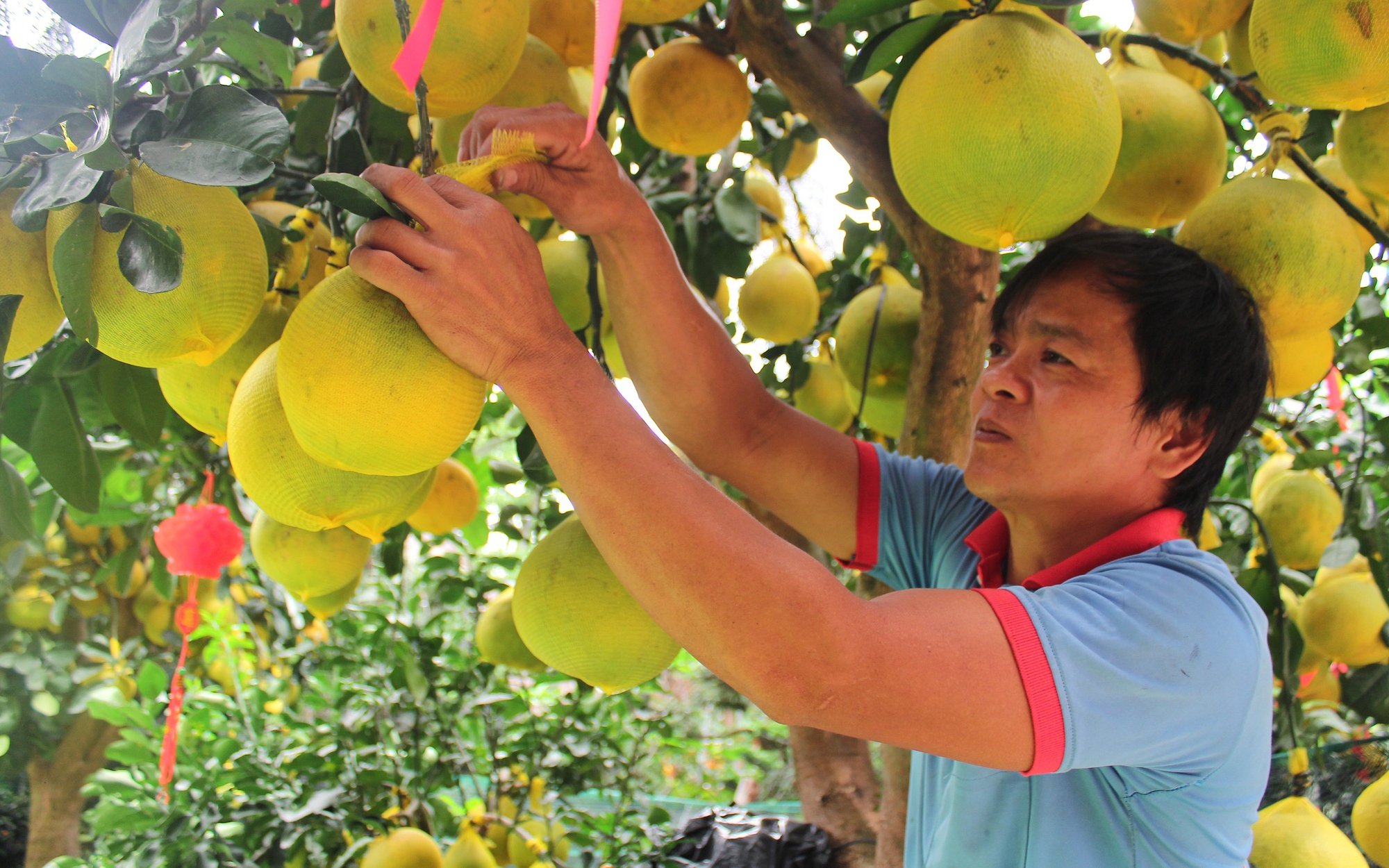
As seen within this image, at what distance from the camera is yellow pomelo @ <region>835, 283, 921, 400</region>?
176cm

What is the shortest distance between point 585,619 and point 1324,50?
105cm

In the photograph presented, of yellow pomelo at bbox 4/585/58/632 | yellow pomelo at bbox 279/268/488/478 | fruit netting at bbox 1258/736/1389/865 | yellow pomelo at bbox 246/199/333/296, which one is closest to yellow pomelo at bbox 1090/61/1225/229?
yellow pomelo at bbox 279/268/488/478

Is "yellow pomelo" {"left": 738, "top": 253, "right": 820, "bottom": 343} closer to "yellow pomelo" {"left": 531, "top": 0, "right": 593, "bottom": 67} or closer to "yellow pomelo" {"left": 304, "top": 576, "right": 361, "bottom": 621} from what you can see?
"yellow pomelo" {"left": 531, "top": 0, "right": 593, "bottom": 67}

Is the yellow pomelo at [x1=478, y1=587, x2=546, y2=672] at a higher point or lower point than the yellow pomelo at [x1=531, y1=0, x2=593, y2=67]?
lower

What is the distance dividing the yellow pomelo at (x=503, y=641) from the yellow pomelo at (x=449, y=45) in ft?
3.35

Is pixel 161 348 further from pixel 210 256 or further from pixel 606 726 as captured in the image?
pixel 606 726

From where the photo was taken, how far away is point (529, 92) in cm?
115

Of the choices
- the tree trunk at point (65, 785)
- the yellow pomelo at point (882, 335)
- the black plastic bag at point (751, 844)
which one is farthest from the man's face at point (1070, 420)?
the tree trunk at point (65, 785)

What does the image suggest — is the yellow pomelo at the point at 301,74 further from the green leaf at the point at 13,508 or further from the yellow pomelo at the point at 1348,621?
the yellow pomelo at the point at 1348,621

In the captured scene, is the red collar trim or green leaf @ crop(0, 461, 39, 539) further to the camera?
the red collar trim

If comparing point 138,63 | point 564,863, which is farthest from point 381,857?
point 138,63

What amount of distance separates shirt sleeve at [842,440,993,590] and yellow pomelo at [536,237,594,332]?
1.80 ft

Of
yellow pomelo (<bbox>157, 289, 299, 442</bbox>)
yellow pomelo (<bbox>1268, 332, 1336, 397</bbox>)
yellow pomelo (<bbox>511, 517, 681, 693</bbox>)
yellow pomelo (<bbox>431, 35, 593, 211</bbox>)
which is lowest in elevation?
yellow pomelo (<bbox>511, 517, 681, 693</bbox>)

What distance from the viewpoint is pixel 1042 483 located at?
1274 millimetres
